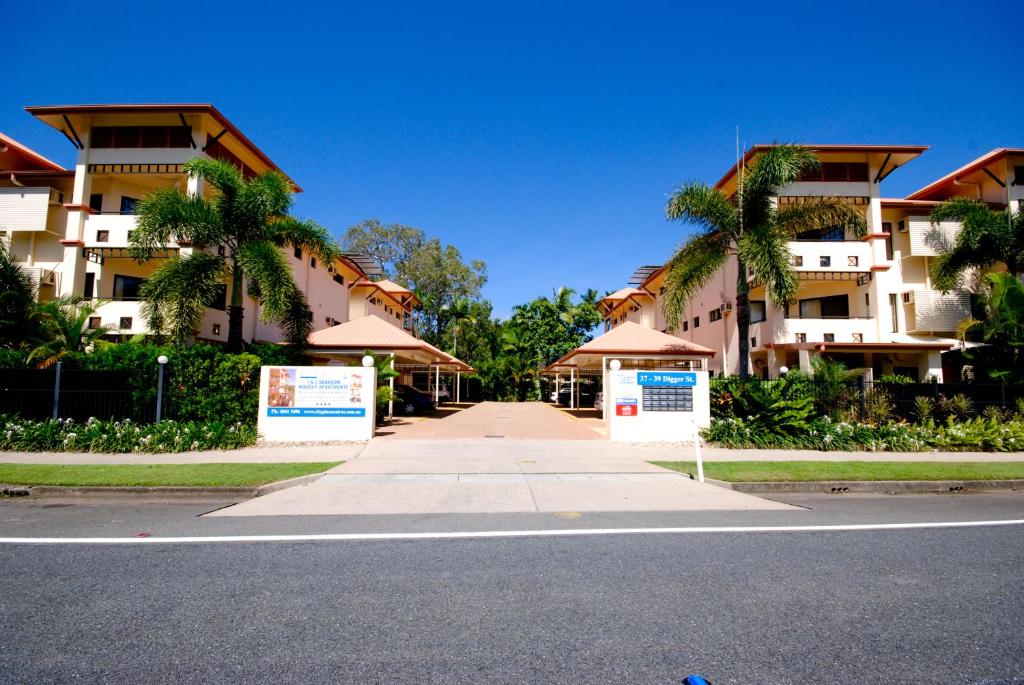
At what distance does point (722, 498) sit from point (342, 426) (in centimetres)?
1028

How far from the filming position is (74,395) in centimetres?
1468

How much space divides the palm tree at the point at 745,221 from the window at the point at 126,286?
2188cm

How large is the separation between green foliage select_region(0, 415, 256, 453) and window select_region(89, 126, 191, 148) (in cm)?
1424

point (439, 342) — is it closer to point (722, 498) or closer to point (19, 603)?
point (722, 498)

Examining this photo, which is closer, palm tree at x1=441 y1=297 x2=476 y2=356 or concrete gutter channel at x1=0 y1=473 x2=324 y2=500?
concrete gutter channel at x1=0 y1=473 x2=324 y2=500

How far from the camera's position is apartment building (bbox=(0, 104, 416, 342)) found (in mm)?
22781

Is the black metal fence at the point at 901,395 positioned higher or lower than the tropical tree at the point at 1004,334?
lower

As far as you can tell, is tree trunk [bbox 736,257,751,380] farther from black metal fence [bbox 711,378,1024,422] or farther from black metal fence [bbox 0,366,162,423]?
black metal fence [bbox 0,366,162,423]

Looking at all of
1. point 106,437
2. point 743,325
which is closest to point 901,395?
point 743,325

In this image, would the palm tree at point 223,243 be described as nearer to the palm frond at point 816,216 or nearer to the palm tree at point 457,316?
the palm frond at point 816,216

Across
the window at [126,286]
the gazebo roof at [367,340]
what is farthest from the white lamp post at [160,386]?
the window at [126,286]

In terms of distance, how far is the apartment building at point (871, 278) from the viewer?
24.4 m

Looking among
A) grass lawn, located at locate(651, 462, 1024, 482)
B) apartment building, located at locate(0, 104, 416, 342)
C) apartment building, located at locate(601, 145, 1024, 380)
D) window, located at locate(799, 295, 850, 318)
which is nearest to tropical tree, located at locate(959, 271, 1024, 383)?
apartment building, located at locate(601, 145, 1024, 380)

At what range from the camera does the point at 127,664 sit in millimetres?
3211
